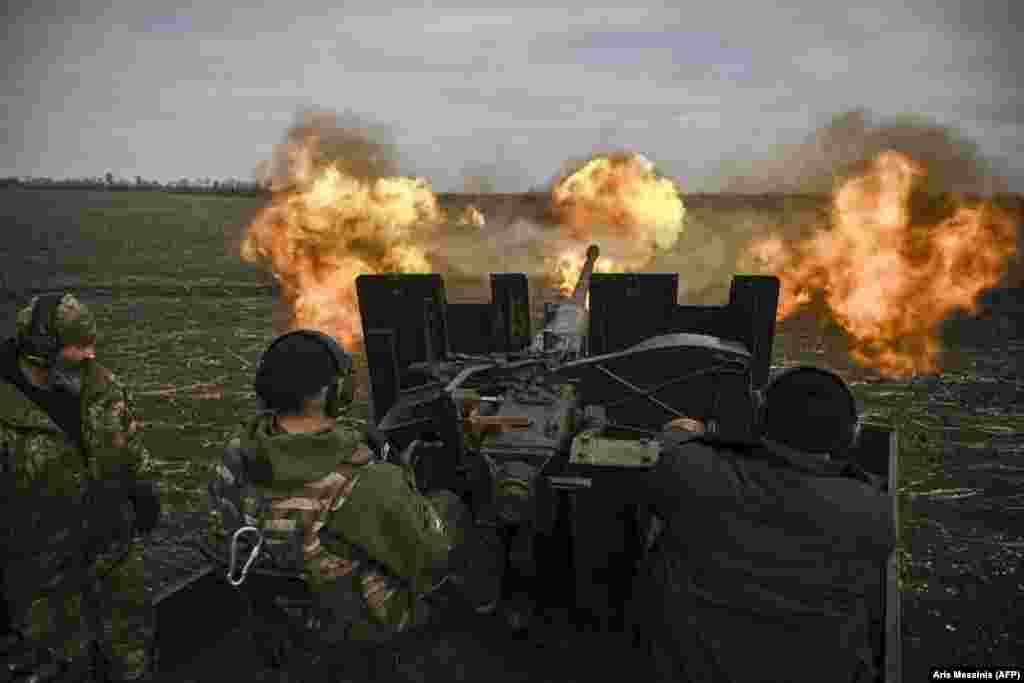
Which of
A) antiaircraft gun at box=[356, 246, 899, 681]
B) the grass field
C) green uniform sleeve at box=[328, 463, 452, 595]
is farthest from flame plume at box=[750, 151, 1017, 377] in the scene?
→ green uniform sleeve at box=[328, 463, 452, 595]

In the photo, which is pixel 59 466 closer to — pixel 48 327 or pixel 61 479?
pixel 61 479

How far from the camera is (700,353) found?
19.9 feet

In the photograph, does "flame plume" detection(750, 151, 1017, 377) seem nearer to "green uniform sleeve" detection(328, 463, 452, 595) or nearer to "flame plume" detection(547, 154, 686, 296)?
"flame plume" detection(547, 154, 686, 296)

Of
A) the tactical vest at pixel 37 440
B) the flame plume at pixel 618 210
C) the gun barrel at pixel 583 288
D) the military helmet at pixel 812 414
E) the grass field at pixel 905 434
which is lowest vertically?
the grass field at pixel 905 434

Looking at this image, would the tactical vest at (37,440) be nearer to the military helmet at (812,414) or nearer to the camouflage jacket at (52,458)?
the camouflage jacket at (52,458)

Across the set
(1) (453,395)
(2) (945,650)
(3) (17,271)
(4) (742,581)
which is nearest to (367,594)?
(4) (742,581)

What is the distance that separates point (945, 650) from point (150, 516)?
596 cm

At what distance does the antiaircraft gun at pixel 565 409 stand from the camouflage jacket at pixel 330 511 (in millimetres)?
201

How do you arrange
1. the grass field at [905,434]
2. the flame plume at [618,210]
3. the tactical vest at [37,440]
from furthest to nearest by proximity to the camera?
the flame plume at [618,210], the grass field at [905,434], the tactical vest at [37,440]

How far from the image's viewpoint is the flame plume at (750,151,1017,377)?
16.3 meters

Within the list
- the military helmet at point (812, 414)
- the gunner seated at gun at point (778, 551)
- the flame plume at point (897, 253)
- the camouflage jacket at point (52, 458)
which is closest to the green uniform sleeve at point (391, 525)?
the gunner seated at gun at point (778, 551)

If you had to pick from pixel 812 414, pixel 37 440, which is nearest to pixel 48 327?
pixel 37 440

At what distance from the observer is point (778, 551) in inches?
97.0

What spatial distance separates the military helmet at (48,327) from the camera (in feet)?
9.95
